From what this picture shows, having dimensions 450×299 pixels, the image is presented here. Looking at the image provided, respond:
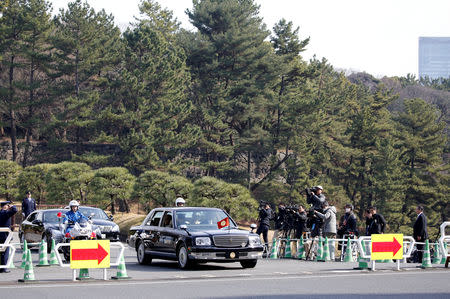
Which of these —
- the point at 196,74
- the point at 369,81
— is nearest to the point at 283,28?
the point at 196,74

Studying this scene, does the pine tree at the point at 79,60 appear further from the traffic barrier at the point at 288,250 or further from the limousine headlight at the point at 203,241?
the limousine headlight at the point at 203,241

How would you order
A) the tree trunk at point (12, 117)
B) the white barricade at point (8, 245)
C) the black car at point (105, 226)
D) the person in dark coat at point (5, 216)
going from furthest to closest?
Result: the tree trunk at point (12, 117) → the black car at point (105, 226) → the person in dark coat at point (5, 216) → the white barricade at point (8, 245)

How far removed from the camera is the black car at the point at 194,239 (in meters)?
17.4

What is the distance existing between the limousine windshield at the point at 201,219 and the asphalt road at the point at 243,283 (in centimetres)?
113

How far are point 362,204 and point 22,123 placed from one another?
31721 mm

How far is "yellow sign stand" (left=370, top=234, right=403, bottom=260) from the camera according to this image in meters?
17.4

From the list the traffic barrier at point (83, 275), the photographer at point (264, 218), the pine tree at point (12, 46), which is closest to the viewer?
the traffic barrier at point (83, 275)

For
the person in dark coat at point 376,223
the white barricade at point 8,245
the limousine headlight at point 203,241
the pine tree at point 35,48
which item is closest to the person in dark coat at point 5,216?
the white barricade at point 8,245

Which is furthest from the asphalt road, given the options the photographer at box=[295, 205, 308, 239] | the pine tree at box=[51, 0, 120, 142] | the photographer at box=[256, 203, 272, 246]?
the pine tree at box=[51, 0, 120, 142]

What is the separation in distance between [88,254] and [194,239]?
343 centimetres

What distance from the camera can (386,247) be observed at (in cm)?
1756

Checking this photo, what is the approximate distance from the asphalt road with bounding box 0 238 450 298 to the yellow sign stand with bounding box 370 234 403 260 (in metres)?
0.40

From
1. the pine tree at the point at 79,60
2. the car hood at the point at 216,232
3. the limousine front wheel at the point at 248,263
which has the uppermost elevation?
the pine tree at the point at 79,60

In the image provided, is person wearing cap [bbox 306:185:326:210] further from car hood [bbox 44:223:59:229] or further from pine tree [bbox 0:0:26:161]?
pine tree [bbox 0:0:26:161]
